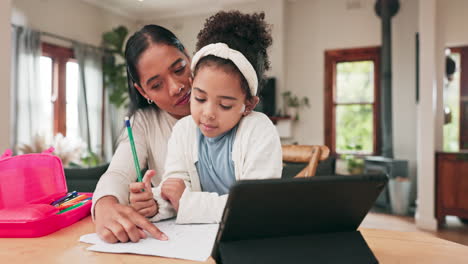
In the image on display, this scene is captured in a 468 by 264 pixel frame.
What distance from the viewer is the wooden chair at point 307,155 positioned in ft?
5.64

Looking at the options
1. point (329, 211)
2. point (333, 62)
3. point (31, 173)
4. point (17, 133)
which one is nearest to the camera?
point (329, 211)

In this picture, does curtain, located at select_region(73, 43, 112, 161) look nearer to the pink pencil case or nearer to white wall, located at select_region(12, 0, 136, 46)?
white wall, located at select_region(12, 0, 136, 46)

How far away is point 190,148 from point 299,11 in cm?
555

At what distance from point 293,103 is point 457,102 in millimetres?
2236

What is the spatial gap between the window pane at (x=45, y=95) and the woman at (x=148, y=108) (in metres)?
4.25

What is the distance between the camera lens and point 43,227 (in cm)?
64

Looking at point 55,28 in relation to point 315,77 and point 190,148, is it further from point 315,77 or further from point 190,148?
point 190,148

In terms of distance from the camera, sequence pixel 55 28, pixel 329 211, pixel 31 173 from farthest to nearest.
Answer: pixel 55 28 → pixel 31 173 → pixel 329 211

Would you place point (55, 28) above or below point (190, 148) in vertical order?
above

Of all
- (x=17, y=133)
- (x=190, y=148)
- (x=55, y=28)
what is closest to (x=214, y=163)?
(x=190, y=148)

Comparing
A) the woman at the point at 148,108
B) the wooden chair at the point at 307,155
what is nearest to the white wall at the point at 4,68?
the woman at the point at 148,108

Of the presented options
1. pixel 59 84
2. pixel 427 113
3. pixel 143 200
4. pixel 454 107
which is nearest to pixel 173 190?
pixel 143 200

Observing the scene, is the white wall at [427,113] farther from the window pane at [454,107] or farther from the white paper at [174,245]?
the white paper at [174,245]

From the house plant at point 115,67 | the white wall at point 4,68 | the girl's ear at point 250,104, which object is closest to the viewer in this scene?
the girl's ear at point 250,104
